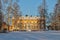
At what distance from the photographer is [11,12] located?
16.5m

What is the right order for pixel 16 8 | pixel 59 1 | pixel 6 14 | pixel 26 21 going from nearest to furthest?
pixel 59 1 → pixel 6 14 → pixel 16 8 → pixel 26 21

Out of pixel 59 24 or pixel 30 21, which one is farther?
pixel 30 21

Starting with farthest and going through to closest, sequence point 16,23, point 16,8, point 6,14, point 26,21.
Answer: point 26,21 < point 16,23 < point 16,8 < point 6,14

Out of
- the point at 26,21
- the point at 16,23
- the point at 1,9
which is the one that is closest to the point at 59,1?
the point at 1,9

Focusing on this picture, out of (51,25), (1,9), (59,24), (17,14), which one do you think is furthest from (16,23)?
(1,9)

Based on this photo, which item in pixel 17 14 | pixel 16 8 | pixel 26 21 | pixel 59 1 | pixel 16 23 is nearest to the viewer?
pixel 59 1

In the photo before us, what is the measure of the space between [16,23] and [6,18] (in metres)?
5.28

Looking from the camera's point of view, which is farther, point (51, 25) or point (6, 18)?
point (51, 25)

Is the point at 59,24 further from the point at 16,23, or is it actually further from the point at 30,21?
the point at 30,21

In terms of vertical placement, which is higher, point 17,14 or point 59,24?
point 17,14

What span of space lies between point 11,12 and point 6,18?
30.5 inches

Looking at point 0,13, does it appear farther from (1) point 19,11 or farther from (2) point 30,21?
(2) point 30,21

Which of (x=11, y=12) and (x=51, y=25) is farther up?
(x=11, y=12)

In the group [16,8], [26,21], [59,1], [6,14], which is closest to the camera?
[59,1]
